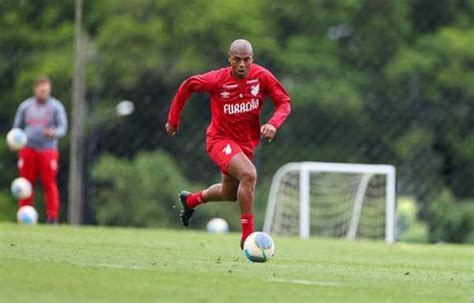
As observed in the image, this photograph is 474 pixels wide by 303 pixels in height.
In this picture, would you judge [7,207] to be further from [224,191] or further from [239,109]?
[239,109]

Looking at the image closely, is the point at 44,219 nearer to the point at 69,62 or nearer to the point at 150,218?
the point at 150,218

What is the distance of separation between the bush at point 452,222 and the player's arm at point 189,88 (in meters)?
19.4

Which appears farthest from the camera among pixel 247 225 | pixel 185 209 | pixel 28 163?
pixel 28 163

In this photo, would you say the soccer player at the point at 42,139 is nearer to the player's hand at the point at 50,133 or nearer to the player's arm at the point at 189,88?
the player's hand at the point at 50,133

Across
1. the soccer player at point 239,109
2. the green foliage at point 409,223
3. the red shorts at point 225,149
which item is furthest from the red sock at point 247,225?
the green foliage at point 409,223

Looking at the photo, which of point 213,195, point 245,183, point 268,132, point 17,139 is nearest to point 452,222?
point 17,139

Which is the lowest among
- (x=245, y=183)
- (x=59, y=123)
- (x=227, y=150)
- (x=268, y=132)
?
(x=245, y=183)

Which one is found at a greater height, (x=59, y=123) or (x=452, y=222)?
(x=59, y=123)

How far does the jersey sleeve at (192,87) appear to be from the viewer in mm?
13664

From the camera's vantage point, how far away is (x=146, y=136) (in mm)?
36469

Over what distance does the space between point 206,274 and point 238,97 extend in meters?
3.13

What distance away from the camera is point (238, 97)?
13.6m

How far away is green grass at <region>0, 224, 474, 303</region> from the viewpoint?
9.24 meters

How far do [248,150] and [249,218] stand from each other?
784 mm
